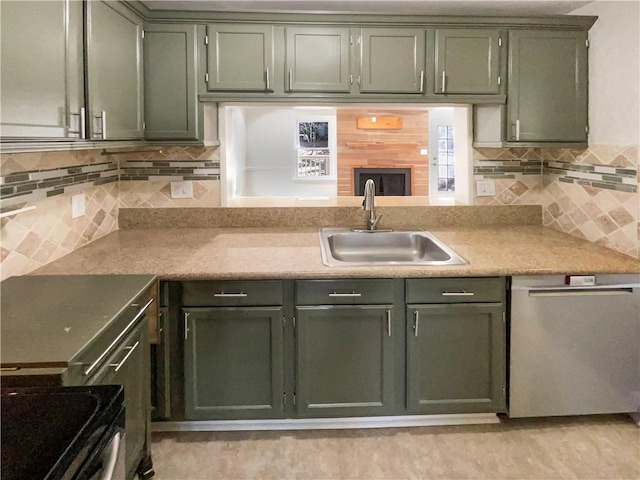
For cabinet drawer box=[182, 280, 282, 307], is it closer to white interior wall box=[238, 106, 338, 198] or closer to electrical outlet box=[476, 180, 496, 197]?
electrical outlet box=[476, 180, 496, 197]

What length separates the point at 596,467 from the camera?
219 cm

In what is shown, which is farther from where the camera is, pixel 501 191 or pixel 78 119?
pixel 501 191

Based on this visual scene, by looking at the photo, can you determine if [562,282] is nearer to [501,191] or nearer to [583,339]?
[583,339]

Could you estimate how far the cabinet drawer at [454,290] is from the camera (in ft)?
7.66

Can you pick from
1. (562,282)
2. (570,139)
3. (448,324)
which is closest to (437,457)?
(448,324)

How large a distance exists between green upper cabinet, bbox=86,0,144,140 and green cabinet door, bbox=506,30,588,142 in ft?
6.47

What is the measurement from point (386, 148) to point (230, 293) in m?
4.79

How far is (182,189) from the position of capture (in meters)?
3.15

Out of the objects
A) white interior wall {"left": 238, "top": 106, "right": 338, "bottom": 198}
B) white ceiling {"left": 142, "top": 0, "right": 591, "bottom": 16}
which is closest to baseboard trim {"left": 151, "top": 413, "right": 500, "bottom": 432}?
white ceiling {"left": 142, "top": 0, "right": 591, "bottom": 16}

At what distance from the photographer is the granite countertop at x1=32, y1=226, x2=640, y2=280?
225cm

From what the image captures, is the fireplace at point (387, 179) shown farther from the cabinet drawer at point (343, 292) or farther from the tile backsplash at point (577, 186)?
the cabinet drawer at point (343, 292)

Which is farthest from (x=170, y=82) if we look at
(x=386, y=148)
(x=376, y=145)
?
(x=386, y=148)

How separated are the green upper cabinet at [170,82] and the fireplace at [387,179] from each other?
159 inches

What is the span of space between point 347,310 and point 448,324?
1.53 ft
